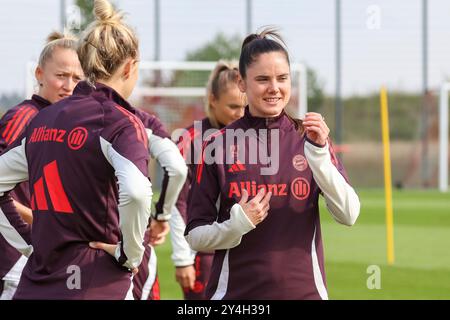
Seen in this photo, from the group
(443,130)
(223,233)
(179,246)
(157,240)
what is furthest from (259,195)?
(443,130)

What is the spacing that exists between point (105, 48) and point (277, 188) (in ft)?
3.08

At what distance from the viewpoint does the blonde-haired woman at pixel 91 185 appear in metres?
3.44

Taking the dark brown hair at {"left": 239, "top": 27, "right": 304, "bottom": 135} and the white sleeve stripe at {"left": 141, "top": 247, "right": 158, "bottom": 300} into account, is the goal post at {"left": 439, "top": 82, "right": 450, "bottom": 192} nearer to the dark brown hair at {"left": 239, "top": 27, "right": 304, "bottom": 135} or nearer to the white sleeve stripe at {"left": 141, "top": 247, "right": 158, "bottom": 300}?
the white sleeve stripe at {"left": 141, "top": 247, "right": 158, "bottom": 300}

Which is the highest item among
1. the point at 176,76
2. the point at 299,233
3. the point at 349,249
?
the point at 176,76

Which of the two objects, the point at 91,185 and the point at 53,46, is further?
the point at 53,46

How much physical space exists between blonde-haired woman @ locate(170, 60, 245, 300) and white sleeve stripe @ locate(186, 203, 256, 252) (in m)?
2.20

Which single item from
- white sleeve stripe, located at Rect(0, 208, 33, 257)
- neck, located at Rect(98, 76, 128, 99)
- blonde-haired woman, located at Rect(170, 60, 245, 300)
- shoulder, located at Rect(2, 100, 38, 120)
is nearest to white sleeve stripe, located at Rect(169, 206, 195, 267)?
blonde-haired woman, located at Rect(170, 60, 245, 300)

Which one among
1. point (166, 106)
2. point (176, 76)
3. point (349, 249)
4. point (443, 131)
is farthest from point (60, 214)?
point (443, 131)

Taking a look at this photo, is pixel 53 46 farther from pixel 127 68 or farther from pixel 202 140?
pixel 202 140

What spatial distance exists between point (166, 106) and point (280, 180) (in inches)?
809

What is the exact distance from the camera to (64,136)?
3510 mm

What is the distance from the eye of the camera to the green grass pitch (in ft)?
29.9
